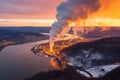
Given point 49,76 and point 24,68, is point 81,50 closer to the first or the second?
point 24,68

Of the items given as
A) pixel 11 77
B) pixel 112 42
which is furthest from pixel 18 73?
pixel 112 42

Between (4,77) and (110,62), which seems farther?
(110,62)

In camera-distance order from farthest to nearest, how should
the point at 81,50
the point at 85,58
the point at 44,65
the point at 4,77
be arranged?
the point at 81,50 < the point at 85,58 < the point at 44,65 < the point at 4,77

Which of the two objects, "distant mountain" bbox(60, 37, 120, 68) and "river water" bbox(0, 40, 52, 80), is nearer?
"river water" bbox(0, 40, 52, 80)

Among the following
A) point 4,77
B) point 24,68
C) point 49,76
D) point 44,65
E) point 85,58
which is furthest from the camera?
point 85,58

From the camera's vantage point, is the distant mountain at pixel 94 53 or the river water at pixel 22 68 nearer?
the river water at pixel 22 68

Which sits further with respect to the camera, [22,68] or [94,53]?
[94,53]

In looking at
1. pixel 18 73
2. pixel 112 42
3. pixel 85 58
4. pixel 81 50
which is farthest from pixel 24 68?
pixel 112 42

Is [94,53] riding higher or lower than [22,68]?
higher
